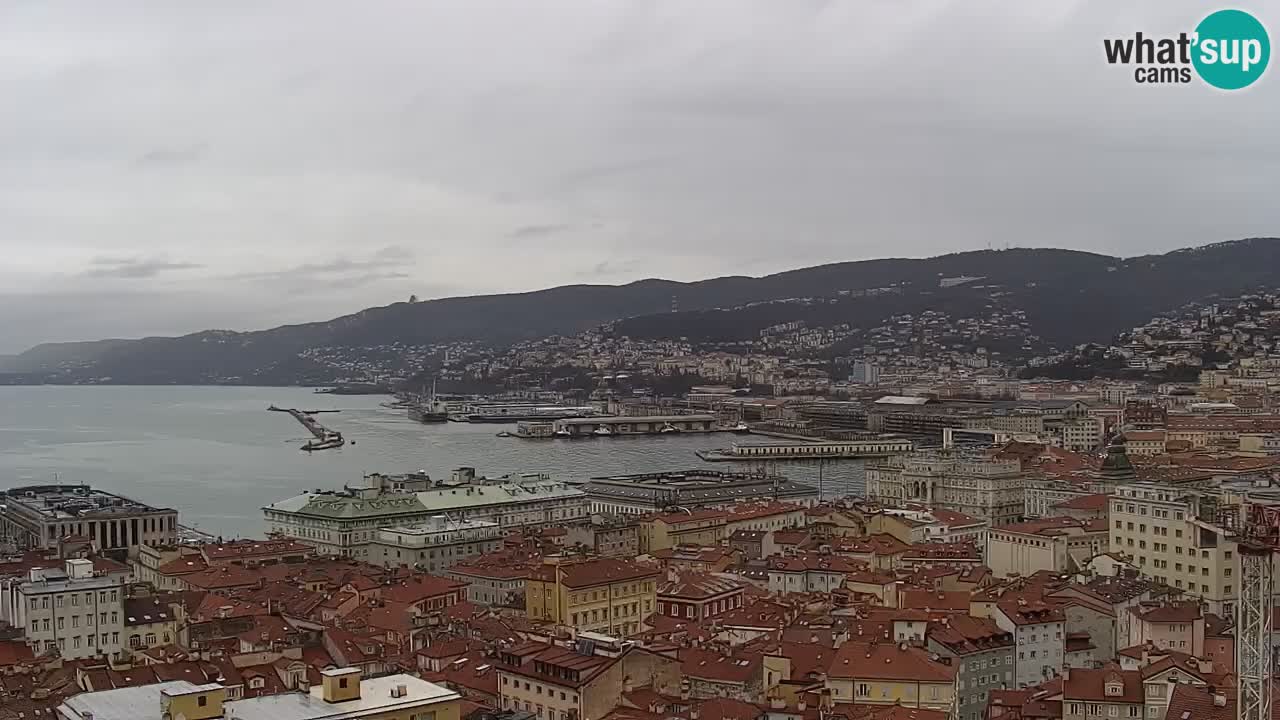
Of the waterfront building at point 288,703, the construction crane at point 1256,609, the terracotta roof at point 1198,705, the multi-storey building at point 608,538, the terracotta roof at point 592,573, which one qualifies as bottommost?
the multi-storey building at point 608,538

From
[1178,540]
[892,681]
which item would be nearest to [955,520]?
[1178,540]

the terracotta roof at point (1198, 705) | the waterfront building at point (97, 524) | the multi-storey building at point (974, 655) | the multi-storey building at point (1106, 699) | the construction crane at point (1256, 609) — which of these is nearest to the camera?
the construction crane at point (1256, 609)

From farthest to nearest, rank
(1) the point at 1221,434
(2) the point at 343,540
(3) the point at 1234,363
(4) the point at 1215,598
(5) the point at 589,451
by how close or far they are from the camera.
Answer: (3) the point at 1234,363
(5) the point at 589,451
(1) the point at 1221,434
(2) the point at 343,540
(4) the point at 1215,598

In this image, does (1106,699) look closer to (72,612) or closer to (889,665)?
(889,665)

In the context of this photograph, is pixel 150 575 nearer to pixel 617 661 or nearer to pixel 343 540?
pixel 343 540

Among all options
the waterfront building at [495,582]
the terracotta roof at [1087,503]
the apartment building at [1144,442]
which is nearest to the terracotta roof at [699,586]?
the waterfront building at [495,582]

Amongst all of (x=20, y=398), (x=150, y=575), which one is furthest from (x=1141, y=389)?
(x=20, y=398)

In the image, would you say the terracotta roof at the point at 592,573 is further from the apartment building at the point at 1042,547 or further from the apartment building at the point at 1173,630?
the apartment building at the point at 1173,630
